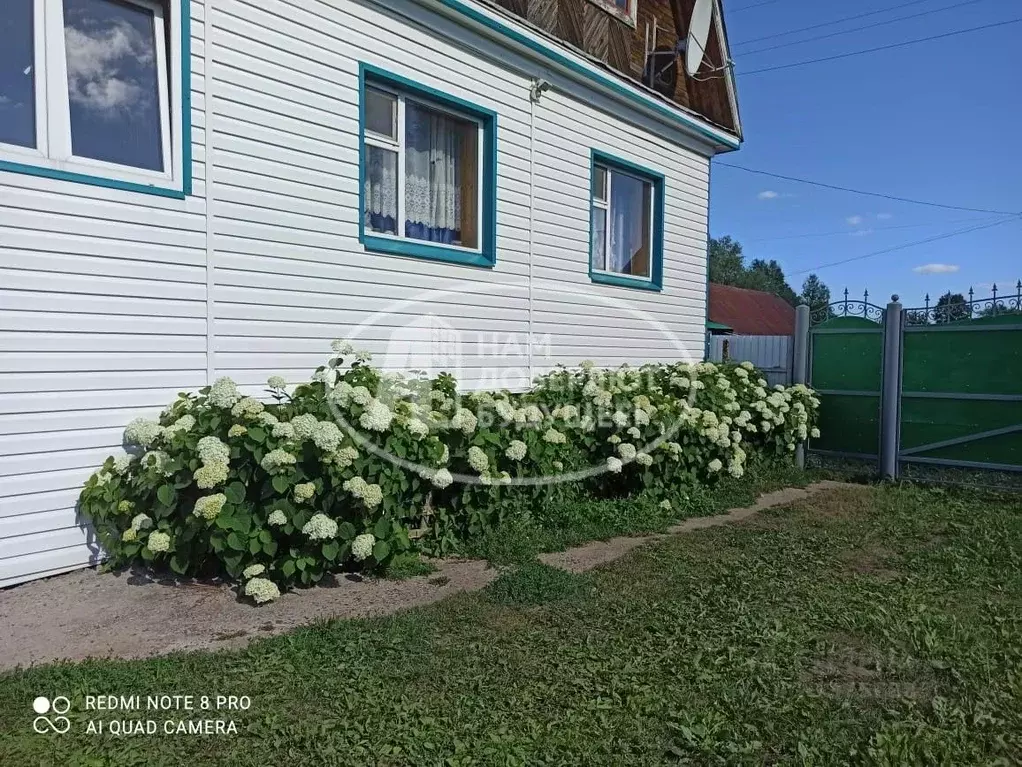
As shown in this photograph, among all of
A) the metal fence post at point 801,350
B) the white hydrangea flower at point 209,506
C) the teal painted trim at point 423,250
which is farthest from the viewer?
the metal fence post at point 801,350

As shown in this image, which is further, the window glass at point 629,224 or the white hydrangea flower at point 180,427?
the window glass at point 629,224

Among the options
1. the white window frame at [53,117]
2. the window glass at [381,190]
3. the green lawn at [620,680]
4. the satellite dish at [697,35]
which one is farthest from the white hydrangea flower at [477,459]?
the satellite dish at [697,35]

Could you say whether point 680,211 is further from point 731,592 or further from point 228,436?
point 228,436

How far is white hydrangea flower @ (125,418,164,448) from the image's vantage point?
13.6ft

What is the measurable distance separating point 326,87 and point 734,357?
8065 millimetres

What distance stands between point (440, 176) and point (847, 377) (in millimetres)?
5359

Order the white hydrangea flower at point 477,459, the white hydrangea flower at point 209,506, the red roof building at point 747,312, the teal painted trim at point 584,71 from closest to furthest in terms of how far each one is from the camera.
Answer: the white hydrangea flower at point 209,506
the white hydrangea flower at point 477,459
the teal painted trim at point 584,71
the red roof building at point 747,312

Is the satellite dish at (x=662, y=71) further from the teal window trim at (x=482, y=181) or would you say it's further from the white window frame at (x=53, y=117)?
the white window frame at (x=53, y=117)

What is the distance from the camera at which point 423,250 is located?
609cm

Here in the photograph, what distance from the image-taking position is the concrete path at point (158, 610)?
3.34 m

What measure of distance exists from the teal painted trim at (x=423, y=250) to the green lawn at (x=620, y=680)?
283 centimetres

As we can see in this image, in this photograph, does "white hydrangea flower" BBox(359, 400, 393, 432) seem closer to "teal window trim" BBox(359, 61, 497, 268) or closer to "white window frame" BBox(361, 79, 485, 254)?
"teal window trim" BBox(359, 61, 497, 268)

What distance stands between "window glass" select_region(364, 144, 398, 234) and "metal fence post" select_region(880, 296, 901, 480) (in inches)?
218

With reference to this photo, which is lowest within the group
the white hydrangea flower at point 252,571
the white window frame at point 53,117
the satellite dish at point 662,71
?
the white hydrangea flower at point 252,571
